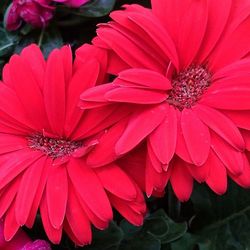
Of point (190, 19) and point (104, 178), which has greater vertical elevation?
point (190, 19)

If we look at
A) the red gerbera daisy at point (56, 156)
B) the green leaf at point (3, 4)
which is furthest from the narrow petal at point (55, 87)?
the green leaf at point (3, 4)

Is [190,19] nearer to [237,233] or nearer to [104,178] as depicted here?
[104,178]

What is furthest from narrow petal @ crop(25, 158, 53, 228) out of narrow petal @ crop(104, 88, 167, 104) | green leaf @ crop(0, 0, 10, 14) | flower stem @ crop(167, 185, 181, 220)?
green leaf @ crop(0, 0, 10, 14)

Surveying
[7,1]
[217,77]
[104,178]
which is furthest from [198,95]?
[7,1]

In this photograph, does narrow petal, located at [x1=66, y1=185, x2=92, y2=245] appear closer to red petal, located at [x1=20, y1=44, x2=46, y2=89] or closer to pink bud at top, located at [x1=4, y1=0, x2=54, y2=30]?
red petal, located at [x1=20, y1=44, x2=46, y2=89]

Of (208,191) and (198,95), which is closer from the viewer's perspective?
(198,95)

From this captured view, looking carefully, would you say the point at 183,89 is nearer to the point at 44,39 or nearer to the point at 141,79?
the point at 141,79

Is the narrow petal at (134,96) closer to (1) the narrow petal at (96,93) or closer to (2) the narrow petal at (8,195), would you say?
(1) the narrow petal at (96,93)
